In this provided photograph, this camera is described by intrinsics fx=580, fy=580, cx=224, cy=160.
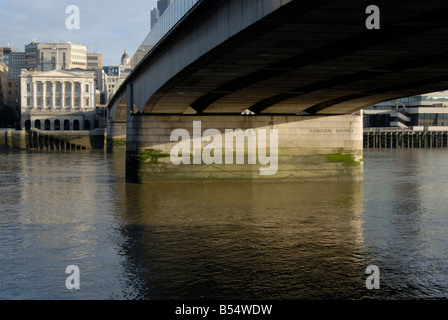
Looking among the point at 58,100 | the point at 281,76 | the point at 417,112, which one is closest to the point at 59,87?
the point at 58,100

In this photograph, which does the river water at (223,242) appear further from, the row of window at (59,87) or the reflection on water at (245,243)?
the row of window at (59,87)

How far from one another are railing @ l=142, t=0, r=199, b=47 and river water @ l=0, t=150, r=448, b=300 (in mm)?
8503

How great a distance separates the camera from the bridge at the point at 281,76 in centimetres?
1523

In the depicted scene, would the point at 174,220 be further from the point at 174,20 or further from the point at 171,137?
the point at 171,137

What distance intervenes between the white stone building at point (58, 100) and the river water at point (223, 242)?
11257 cm

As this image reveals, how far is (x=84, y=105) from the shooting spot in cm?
15288

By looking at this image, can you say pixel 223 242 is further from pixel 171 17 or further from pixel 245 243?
pixel 171 17

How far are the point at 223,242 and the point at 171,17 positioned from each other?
1267cm

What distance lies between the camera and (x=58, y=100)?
498 feet

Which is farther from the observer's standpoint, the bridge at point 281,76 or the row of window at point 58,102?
the row of window at point 58,102

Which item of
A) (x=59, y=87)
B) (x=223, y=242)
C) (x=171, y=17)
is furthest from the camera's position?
(x=59, y=87)

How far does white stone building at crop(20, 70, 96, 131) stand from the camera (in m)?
143

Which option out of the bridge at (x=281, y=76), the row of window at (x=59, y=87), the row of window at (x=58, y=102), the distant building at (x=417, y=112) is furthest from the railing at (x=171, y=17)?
the row of window at (x=59, y=87)

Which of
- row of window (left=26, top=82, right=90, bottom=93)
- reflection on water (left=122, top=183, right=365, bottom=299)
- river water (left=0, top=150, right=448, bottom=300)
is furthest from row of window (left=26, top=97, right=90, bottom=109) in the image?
reflection on water (left=122, top=183, right=365, bottom=299)
